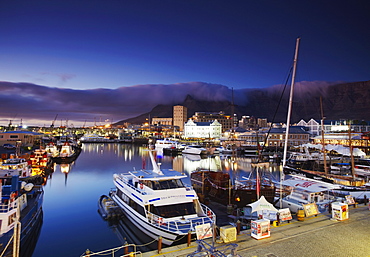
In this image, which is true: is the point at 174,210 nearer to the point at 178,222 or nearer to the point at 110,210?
the point at 178,222

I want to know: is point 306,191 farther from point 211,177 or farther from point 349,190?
point 211,177

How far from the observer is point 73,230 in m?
20.7

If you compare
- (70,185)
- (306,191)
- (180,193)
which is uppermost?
(180,193)

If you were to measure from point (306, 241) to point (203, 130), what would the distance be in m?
149

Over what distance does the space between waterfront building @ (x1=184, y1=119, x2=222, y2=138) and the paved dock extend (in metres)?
144

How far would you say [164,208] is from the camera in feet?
55.6

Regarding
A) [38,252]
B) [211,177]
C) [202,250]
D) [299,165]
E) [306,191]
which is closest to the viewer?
[202,250]

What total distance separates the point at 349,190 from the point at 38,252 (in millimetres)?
31075

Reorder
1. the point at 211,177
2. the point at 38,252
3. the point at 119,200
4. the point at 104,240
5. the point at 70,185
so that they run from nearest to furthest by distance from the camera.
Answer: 1. the point at 38,252
2. the point at 104,240
3. the point at 119,200
4. the point at 211,177
5. the point at 70,185

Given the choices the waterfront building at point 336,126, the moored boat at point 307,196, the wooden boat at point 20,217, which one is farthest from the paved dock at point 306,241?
the waterfront building at point 336,126

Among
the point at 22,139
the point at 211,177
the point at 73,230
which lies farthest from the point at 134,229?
the point at 22,139

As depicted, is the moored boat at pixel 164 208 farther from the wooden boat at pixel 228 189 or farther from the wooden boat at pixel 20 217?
the wooden boat at pixel 20 217

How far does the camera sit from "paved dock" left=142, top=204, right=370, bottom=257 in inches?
414

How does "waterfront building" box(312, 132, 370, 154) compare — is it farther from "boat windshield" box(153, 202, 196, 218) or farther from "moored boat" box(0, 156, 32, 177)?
"moored boat" box(0, 156, 32, 177)
